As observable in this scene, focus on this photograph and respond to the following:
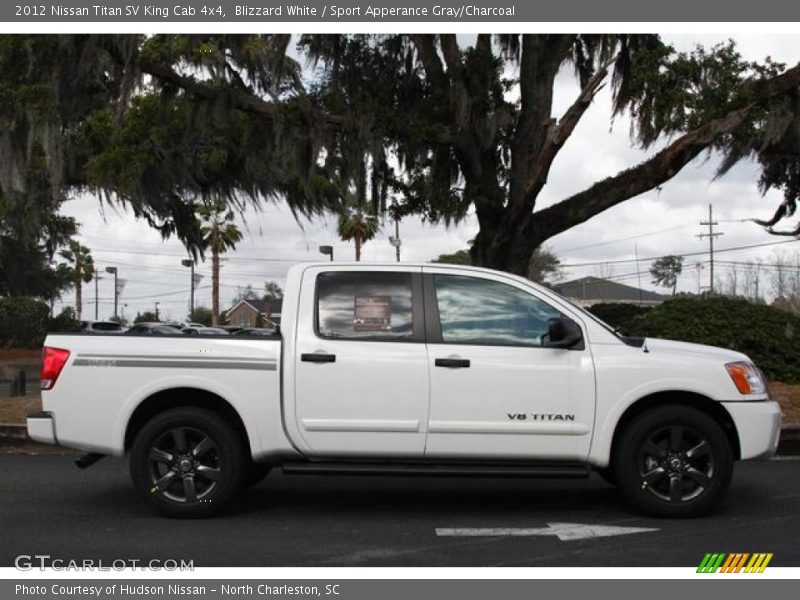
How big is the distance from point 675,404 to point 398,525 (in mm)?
2125

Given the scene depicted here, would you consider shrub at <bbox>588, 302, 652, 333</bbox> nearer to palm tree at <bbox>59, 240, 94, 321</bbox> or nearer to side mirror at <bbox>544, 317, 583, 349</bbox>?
side mirror at <bbox>544, 317, 583, 349</bbox>

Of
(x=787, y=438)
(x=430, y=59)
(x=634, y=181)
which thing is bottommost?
(x=787, y=438)

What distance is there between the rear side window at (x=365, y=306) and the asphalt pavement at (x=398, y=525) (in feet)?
4.43

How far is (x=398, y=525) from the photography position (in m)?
6.26

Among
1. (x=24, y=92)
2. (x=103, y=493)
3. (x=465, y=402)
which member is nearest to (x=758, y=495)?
(x=465, y=402)

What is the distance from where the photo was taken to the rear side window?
6336 mm

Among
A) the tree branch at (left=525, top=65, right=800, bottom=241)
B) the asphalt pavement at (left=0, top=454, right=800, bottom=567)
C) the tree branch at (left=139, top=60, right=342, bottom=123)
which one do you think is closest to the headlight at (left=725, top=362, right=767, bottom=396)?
the asphalt pavement at (left=0, top=454, right=800, bottom=567)

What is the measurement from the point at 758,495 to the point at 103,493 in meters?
5.37

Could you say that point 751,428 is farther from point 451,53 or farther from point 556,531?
point 451,53

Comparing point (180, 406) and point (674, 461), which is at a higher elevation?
point (180, 406)

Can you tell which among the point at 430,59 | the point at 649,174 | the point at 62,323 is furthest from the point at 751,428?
the point at 62,323

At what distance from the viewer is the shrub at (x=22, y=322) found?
112 feet

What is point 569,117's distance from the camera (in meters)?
13.9

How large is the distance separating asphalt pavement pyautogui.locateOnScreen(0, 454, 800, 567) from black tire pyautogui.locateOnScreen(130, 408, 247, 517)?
0.14 metres
